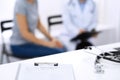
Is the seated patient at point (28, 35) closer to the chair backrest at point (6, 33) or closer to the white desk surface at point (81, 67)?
the chair backrest at point (6, 33)

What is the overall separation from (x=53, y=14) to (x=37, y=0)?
9.6 inches

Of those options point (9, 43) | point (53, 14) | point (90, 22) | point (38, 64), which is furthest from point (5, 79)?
point (90, 22)

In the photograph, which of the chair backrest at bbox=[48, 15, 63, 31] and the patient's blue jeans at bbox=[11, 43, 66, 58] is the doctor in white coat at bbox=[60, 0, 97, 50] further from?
the patient's blue jeans at bbox=[11, 43, 66, 58]

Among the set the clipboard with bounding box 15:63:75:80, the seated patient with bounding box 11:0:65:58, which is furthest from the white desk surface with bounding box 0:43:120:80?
the seated patient with bounding box 11:0:65:58

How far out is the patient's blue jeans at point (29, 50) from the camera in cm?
219

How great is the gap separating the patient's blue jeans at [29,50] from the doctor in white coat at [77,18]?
20 centimetres

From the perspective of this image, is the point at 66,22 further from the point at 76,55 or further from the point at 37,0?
the point at 76,55

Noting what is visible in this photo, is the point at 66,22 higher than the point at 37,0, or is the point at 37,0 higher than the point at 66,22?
the point at 37,0

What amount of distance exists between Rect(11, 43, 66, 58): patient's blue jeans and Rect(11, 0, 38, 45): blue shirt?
0.18 ft

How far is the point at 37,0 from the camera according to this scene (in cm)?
216

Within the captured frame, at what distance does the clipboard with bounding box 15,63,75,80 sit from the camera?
94cm

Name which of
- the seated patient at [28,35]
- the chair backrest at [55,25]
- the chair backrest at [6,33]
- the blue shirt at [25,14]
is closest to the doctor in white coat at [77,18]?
the chair backrest at [55,25]

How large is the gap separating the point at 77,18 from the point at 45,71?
1455 mm

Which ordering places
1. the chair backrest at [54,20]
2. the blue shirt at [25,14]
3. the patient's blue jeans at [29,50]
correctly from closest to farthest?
the blue shirt at [25,14] < the patient's blue jeans at [29,50] < the chair backrest at [54,20]
